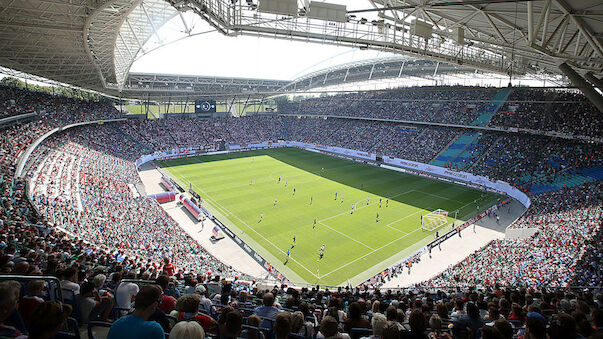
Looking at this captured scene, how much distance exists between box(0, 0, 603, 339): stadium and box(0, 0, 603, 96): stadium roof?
145 millimetres

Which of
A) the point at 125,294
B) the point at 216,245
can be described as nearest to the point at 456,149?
the point at 216,245

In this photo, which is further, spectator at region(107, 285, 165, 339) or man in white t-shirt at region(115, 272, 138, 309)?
man in white t-shirt at region(115, 272, 138, 309)

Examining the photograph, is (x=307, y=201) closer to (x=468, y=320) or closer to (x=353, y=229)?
(x=353, y=229)

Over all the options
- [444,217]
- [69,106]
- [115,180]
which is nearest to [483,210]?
[444,217]

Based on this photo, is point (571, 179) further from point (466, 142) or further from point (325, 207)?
point (325, 207)

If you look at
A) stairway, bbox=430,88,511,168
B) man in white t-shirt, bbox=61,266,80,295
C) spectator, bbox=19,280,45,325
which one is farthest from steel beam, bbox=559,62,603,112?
stairway, bbox=430,88,511,168

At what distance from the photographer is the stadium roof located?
12.8 metres

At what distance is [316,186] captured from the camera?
40.6 m

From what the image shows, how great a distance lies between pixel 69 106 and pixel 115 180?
2179cm

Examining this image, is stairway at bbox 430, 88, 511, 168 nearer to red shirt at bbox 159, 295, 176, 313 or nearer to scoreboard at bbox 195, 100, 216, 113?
scoreboard at bbox 195, 100, 216, 113

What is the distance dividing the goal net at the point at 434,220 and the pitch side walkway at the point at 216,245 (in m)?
15.6

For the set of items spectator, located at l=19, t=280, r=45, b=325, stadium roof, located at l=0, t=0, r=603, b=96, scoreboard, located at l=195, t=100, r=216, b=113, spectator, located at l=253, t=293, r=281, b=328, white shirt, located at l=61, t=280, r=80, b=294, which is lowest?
scoreboard, located at l=195, t=100, r=216, b=113

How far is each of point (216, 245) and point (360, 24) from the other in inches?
718

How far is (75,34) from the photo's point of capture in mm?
23688
